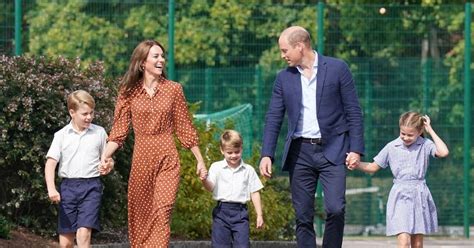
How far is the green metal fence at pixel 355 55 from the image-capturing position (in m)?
18.9

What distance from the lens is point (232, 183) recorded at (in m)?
11.9

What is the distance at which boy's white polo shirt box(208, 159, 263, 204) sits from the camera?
11922 mm

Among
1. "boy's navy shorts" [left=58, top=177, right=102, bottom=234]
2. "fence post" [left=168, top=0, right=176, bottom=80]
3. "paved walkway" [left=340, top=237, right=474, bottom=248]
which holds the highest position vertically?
"fence post" [left=168, top=0, right=176, bottom=80]

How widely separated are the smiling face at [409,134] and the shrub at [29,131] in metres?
2.91

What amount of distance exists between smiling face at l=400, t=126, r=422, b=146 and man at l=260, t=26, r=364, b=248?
136 cm

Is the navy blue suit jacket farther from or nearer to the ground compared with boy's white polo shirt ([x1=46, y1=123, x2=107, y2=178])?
farther from the ground

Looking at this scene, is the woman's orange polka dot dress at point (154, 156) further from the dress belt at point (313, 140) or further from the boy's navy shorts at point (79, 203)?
the dress belt at point (313, 140)

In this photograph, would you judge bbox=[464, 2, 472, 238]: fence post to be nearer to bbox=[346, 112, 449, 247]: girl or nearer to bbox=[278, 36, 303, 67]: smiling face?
bbox=[346, 112, 449, 247]: girl

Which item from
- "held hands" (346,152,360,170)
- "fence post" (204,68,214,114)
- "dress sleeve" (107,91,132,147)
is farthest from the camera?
"fence post" (204,68,214,114)

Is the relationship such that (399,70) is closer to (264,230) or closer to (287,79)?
(264,230)

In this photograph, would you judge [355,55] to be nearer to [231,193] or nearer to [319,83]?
[231,193]

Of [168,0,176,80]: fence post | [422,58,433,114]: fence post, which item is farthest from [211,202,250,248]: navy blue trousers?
[422,58,433,114]: fence post

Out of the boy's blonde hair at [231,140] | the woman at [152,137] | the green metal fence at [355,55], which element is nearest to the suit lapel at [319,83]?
the woman at [152,137]

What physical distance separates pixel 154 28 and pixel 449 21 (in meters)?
4.05
